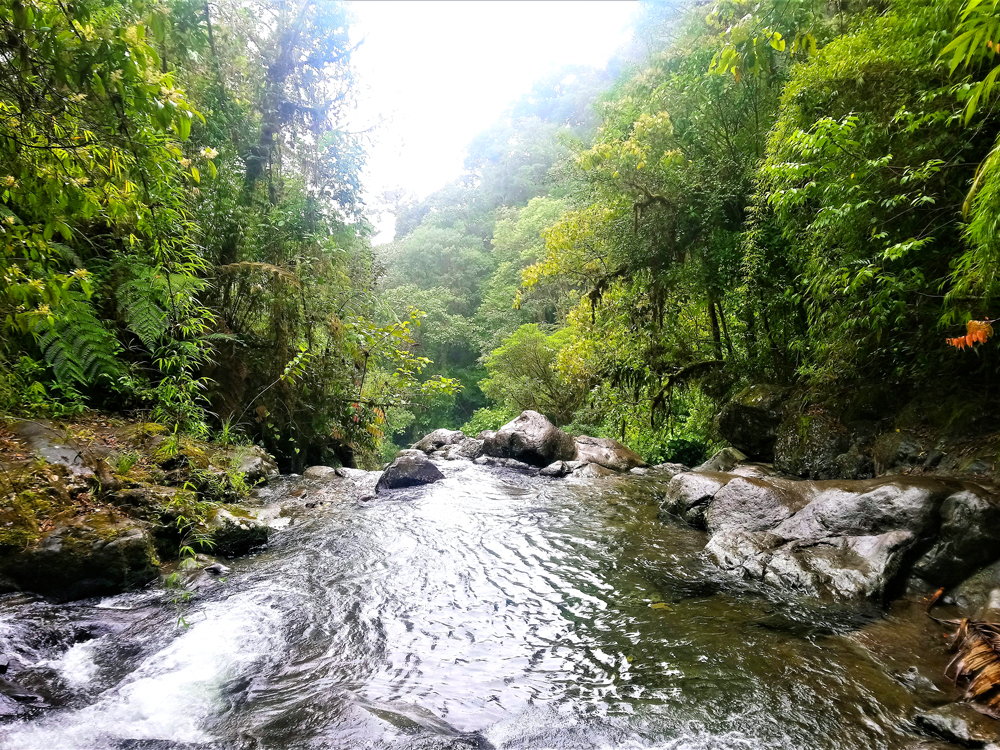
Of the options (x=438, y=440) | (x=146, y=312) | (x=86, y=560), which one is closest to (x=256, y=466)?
(x=146, y=312)

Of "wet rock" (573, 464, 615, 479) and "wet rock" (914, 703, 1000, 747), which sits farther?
"wet rock" (573, 464, 615, 479)

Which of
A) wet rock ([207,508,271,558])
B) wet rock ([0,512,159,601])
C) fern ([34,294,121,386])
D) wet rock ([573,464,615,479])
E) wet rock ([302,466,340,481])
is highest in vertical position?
fern ([34,294,121,386])

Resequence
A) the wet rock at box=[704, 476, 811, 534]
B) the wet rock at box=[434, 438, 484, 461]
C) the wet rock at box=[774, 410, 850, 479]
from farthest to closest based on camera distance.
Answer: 1. the wet rock at box=[434, 438, 484, 461]
2. the wet rock at box=[774, 410, 850, 479]
3. the wet rock at box=[704, 476, 811, 534]

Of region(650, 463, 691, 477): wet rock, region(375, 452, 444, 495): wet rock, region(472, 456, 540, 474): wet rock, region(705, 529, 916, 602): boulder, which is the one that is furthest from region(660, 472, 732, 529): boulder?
region(375, 452, 444, 495): wet rock

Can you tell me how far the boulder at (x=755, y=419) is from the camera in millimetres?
8289

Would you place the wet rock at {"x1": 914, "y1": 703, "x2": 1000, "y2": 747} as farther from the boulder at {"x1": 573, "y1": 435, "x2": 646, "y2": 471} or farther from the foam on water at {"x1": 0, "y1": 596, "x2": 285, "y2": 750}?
the boulder at {"x1": 573, "y1": 435, "x2": 646, "y2": 471}

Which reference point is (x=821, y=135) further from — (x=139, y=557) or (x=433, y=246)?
(x=433, y=246)

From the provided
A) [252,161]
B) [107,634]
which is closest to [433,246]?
[252,161]

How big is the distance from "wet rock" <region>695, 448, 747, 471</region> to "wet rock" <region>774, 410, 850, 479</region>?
833 mm

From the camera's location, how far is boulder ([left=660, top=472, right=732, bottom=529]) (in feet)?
21.1

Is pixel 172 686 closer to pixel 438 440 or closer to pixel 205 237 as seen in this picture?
pixel 205 237

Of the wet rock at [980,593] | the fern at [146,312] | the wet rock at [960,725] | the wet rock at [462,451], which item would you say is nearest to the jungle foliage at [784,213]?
the wet rock at [980,593]

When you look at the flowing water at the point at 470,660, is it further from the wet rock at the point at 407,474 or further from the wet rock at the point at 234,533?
the wet rock at the point at 407,474

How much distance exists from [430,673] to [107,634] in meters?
2.35
